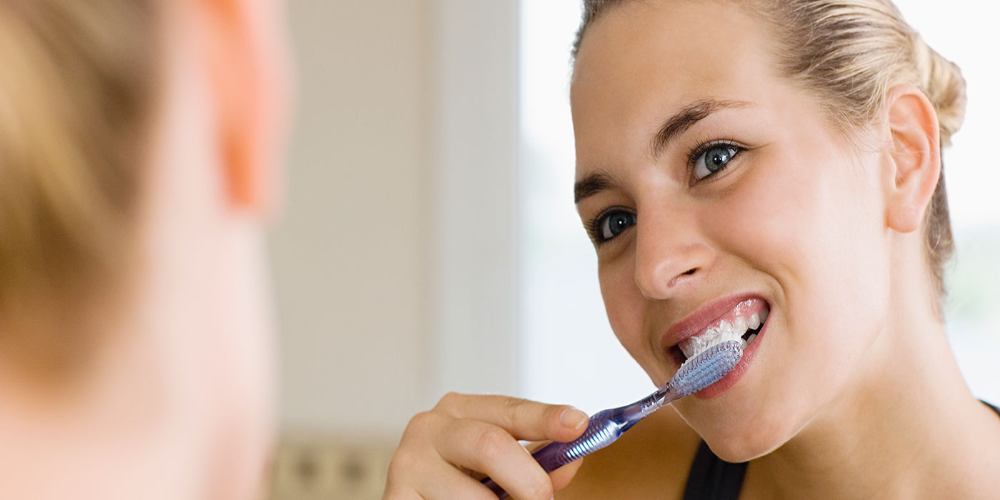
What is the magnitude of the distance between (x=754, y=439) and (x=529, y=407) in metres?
0.16

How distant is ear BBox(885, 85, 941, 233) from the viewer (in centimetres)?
62

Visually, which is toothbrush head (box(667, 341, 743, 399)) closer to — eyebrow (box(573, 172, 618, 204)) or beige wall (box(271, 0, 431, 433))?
eyebrow (box(573, 172, 618, 204))

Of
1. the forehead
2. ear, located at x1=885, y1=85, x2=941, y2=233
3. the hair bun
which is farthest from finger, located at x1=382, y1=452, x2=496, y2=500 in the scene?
the hair bun

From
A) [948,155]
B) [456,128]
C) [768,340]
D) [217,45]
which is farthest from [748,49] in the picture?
[456,128]

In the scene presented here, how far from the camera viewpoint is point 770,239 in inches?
22.3

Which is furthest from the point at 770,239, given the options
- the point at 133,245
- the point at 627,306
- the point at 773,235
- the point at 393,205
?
the point at 393,205

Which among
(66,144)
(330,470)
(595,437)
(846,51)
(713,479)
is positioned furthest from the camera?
(330,470)

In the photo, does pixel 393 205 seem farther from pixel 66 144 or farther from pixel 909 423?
pixel 66 144

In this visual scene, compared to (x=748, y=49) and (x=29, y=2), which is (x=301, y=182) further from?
(x=29, y=2)

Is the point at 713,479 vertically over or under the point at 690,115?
under

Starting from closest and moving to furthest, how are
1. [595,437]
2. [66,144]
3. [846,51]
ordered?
1. [66,144]
2. [595,437]
3. [846,51]

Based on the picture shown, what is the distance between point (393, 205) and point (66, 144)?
1357 millimetres

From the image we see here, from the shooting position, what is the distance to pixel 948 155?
1276mm

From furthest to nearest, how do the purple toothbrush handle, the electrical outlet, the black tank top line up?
the electrical outlet → the black tank top → the purple toothbrush handle
